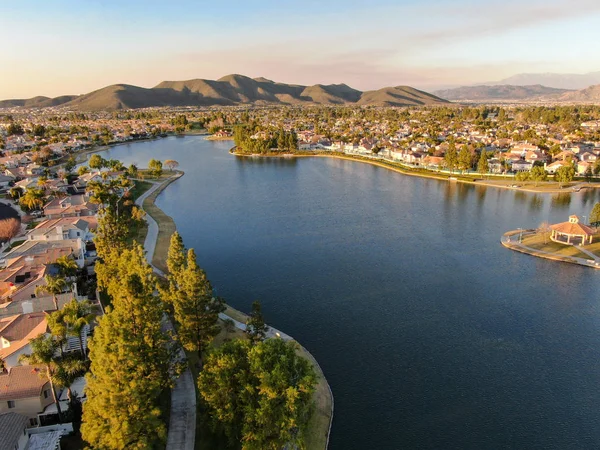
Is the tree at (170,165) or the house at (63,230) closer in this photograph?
the house at (63,230)

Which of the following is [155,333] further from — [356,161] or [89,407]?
[356,161]

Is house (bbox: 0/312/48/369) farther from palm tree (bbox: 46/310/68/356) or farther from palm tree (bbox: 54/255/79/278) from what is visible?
palm tree (bbox: 54/255/79/278)

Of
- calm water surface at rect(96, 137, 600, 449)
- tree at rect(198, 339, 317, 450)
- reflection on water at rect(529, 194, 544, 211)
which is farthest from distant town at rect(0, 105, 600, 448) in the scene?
reflection on water at rect(529, 194, 544, 211)

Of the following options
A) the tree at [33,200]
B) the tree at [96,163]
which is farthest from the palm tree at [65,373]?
the tree at [96,163]

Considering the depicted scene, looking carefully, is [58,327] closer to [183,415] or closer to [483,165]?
→ [183,415]

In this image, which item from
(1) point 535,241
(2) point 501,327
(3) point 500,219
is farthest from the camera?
(3) point 500,219

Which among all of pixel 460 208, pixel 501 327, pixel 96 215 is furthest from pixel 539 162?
pixel 96 215

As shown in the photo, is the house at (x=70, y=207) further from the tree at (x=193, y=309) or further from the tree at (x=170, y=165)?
the tree at (x=170, y=165)
